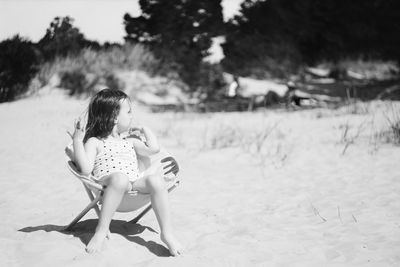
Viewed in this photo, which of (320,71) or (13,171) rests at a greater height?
(320,71)

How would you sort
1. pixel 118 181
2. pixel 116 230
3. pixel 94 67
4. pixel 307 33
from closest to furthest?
pixel 118 181 → pixel 116 230 → pixel 94 67 → pixel 307 33

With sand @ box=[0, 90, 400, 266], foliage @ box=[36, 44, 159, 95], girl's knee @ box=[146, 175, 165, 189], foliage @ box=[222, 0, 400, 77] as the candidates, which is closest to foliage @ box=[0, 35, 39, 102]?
foliage @ box=[36, 44, 159, 95]

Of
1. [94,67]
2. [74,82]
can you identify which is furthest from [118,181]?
[94,67]

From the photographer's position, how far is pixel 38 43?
48.1 ft

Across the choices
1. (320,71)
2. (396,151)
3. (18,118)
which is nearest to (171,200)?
(396,151)

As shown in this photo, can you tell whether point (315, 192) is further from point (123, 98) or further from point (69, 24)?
point (69, 24)

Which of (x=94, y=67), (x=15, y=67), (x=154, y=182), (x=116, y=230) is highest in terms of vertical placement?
(x=94, y=67)

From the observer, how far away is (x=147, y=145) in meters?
2.64

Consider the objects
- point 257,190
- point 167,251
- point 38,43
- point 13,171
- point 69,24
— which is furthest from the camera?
point 69,24

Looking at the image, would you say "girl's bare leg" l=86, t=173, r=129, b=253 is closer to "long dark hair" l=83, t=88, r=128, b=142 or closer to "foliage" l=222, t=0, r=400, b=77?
"long dark hair" l=83, t=88, r=128, b=142

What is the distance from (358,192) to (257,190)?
3.31 feet

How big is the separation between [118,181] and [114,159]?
0.28 m

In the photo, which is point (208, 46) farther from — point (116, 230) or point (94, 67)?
point (116, 230)

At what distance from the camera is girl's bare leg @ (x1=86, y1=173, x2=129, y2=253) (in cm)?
228
